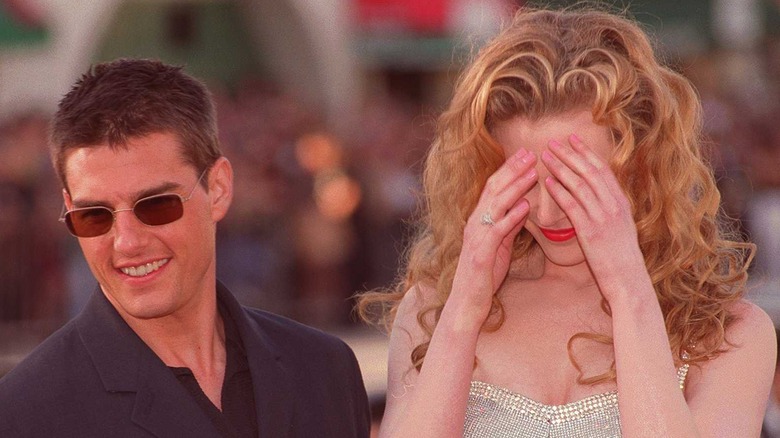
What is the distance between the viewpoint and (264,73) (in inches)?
932

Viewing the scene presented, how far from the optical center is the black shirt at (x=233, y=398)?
11.5 feet

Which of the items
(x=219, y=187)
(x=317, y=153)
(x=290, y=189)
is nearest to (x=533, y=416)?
(x=219, y=187)

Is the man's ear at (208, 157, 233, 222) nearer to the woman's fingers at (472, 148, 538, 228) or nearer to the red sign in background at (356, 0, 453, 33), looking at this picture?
the woman's fingers at (472, 148, 538, 228)

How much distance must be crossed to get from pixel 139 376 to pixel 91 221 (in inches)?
16.3

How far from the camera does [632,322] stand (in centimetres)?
338

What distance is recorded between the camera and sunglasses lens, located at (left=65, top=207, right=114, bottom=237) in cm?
343

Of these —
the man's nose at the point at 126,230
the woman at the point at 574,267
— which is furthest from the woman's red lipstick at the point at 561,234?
the man's nose at the point at 126,230

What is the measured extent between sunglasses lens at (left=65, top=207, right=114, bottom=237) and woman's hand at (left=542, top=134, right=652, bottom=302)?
3.73 feet

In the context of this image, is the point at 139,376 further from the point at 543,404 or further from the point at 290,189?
the point at 290,189

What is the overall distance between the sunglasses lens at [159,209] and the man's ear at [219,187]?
218 millimetres

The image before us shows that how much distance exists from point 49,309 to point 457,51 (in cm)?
583

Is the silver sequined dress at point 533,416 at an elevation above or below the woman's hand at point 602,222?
below

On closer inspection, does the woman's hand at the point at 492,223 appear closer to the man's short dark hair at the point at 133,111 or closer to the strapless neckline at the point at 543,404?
the strapless neckline at the point at 543,404

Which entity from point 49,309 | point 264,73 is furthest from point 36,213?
point 264,73
